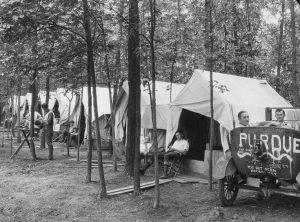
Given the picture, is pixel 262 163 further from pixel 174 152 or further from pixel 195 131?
pixel 195 131

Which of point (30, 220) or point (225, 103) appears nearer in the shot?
point (30, 220)

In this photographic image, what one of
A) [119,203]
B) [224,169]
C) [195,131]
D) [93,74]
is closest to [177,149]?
[195,131]

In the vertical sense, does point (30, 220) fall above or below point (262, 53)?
below

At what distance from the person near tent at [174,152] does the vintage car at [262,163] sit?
3429 mm

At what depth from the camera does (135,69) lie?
401 inches

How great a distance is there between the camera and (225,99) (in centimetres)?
1001

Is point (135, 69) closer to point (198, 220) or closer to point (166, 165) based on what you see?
point (166, 165)

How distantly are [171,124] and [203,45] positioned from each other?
3169 mm

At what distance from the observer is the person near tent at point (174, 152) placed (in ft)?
35.5

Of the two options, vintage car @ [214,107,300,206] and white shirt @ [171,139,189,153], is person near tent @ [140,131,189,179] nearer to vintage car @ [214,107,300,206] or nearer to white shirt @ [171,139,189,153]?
white shirt @ [171,139,189,153]

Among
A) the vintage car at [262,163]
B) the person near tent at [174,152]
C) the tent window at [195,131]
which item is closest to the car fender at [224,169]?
the vintage car at [262,163]

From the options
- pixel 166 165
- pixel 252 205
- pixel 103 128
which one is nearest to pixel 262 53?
pixel 103 128

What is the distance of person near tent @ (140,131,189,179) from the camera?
10.8 m

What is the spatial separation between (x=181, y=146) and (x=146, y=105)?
320 centimetres
